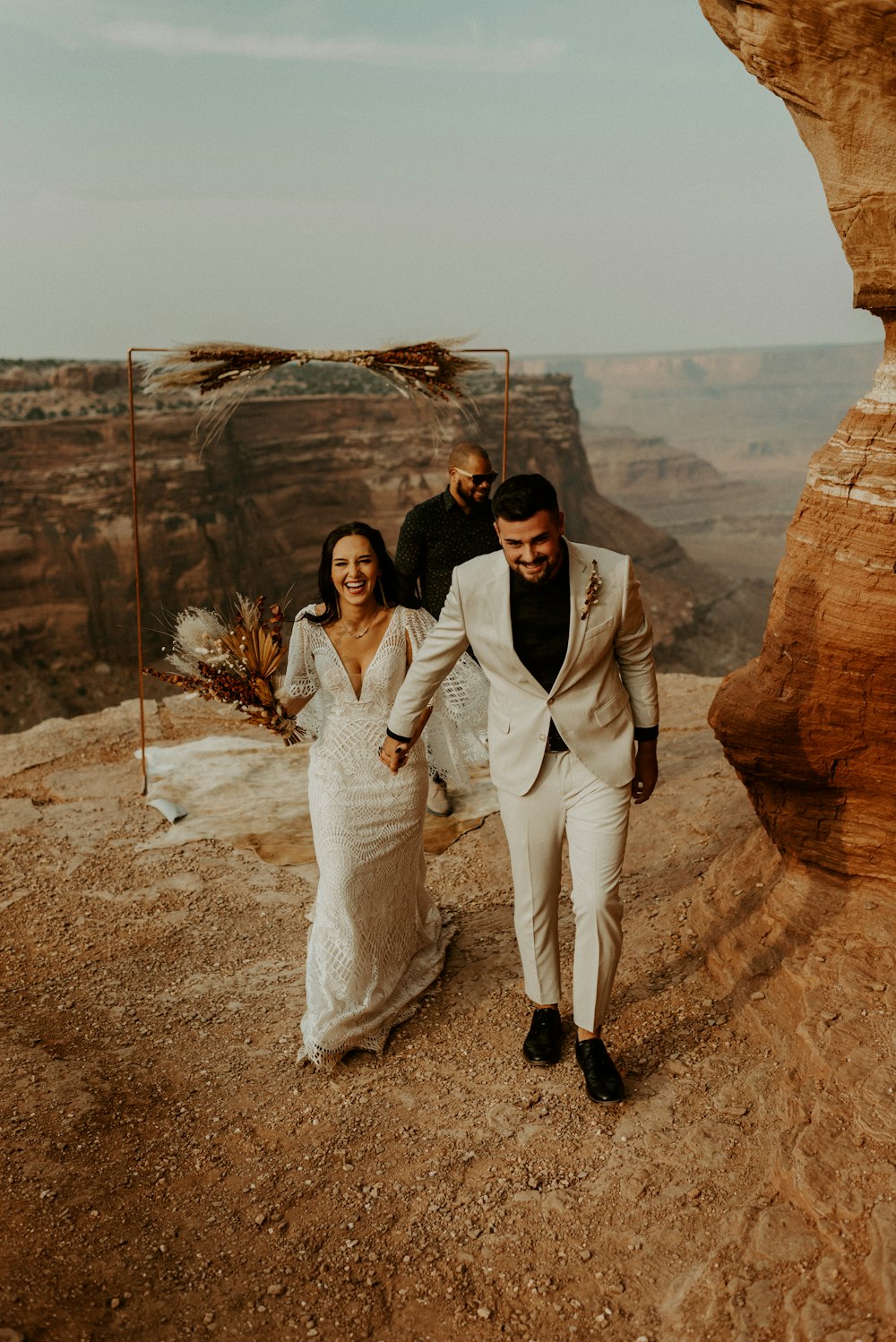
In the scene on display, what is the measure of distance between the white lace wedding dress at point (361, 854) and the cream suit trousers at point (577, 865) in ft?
→ 2.16

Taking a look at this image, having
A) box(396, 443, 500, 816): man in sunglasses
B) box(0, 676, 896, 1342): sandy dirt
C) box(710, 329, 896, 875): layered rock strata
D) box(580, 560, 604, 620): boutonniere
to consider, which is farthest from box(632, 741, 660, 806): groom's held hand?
box(396, 443, 500, 816): man in sunglasses

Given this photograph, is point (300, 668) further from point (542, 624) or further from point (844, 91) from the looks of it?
point (844, 91)

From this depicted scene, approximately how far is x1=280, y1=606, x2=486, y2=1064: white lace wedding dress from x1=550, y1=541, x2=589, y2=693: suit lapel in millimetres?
1035

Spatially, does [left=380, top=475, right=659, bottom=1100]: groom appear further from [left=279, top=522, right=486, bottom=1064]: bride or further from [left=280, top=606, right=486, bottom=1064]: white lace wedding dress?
[left=280, top=606, right=486, bottom=1064]: white lace wedding dress

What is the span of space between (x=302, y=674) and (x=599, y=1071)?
1.89 m

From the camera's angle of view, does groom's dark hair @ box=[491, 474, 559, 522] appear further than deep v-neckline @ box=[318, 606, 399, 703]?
No

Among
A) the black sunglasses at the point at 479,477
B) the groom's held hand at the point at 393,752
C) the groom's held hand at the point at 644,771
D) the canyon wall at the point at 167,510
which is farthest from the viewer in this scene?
the canyon wall at the point at 167,510

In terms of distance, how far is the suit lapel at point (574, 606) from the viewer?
3611 mm

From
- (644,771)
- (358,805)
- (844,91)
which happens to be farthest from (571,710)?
(844,91)

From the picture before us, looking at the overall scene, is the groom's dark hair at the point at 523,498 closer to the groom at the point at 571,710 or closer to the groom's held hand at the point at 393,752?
the groom at the point at 571,710

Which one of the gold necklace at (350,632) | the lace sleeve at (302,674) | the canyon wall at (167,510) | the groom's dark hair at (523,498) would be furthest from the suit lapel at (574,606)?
the canyon wall at (167,510)

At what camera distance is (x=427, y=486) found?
37.5 metres

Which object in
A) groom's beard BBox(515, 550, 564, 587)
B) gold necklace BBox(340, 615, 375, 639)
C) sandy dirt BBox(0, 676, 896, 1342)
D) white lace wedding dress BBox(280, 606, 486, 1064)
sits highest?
groom's beard BBox(515, 550, 564, 587)

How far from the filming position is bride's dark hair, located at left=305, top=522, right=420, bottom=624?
4496 millimetres
